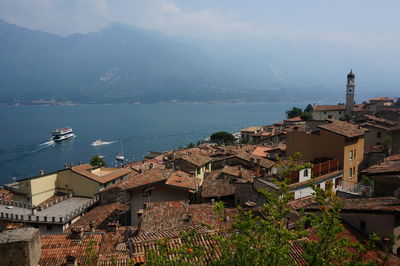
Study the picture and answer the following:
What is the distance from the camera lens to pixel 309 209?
12984 mm

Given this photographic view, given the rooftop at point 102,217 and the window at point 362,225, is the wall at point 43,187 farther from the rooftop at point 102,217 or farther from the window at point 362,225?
the window at point 362,225

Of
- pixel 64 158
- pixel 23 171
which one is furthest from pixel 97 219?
pixel 64 158

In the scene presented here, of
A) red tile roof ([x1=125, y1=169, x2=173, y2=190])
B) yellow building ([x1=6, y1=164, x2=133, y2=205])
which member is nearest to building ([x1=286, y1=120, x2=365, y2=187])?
red tile roof ([x1=125, y1=169, x2=173, y2=190])

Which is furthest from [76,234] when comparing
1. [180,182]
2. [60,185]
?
[60,185]

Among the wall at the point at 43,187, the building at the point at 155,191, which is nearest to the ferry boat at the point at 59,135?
the wall at the point at 43,187

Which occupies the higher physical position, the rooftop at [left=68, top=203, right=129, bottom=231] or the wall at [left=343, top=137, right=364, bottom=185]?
the wall at [left=343, top=137, right=364, bottom=185]

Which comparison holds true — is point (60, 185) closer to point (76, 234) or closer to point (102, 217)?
point (102, 217)

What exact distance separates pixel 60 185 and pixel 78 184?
8.17ft

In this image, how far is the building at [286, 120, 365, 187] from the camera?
2208 cm

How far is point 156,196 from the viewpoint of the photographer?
21969mm

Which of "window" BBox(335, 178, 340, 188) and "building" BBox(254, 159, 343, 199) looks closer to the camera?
"building" BBox(254, 159, 343, 199)

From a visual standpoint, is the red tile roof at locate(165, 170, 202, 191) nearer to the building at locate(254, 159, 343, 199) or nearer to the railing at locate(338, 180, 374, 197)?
the building at locate(254, 159, 343, 199)

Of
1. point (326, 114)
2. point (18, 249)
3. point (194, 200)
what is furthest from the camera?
point (326, 114)

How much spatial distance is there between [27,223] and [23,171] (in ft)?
194
